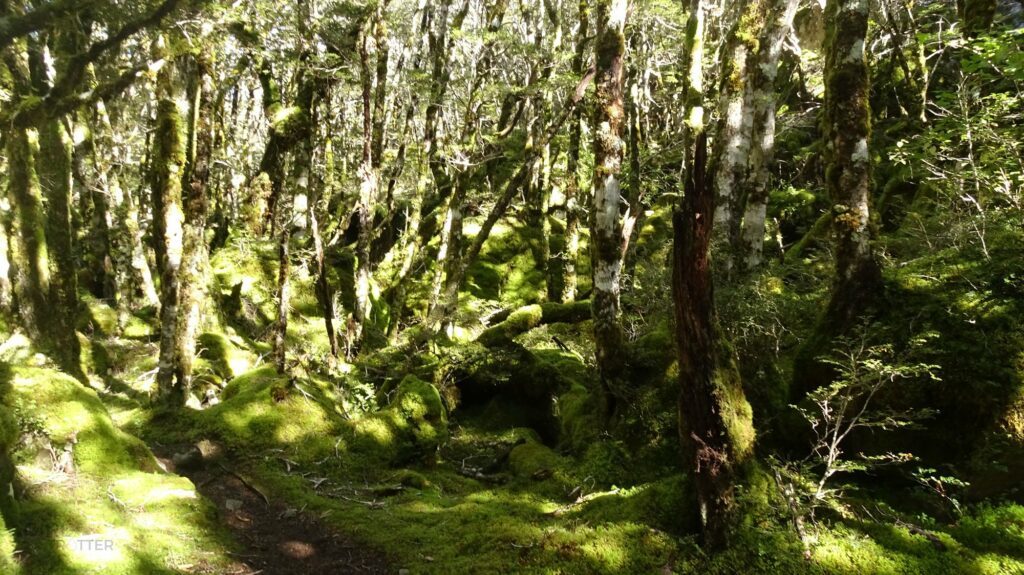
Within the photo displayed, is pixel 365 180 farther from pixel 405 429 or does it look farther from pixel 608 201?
pixel 608 201

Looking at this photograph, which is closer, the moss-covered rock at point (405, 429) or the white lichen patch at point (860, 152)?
the white lichen patch at point (860, 152)

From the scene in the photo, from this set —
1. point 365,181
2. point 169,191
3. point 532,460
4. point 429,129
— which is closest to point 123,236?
point 365,181

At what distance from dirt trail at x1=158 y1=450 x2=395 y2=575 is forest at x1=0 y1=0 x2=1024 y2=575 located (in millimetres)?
47

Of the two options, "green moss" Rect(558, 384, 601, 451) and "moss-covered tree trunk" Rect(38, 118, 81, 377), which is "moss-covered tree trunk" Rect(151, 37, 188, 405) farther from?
"green moss" Rect(558, 384, 601, 451)

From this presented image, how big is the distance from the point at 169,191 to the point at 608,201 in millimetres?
6878

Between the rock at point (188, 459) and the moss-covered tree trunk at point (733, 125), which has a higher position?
the moss-covered tree trunk at point (733, 125)

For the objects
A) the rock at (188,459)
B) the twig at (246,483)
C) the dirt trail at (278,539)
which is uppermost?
the rock at (188,459)

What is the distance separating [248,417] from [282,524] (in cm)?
261

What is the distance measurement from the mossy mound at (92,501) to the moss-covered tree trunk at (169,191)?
2.86 m

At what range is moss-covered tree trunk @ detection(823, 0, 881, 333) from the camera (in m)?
6.04

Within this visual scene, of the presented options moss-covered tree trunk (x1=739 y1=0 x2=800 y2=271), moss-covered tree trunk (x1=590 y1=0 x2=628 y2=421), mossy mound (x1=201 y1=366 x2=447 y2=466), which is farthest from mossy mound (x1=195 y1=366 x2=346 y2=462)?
moss-covered tree trunk (x1=739 y1=0 x2=800 y2=271)

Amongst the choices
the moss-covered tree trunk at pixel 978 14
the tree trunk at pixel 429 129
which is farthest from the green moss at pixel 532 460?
the moss-covered tree trunk at pixel 978 14

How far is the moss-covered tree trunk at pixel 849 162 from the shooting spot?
6035mm

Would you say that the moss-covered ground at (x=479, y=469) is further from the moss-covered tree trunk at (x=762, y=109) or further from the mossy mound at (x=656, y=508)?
the moss-covered tree trunk at (x=762, y=109)
